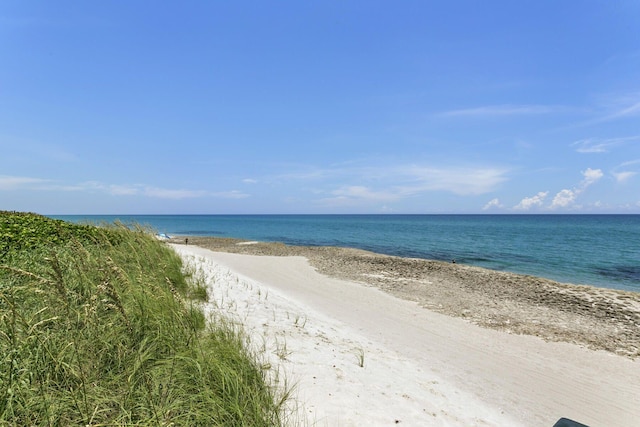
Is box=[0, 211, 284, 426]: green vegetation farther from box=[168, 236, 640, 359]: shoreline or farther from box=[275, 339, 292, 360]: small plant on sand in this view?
box=[168, 236, 640, 359]: shoreline

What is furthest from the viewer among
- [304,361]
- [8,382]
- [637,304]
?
[637,304]

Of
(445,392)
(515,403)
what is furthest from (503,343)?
(445,392)

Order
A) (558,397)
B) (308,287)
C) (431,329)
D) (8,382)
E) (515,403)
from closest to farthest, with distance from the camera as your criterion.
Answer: (8,382)
(515,403)
(558,397)
(431,329)
(308,287)

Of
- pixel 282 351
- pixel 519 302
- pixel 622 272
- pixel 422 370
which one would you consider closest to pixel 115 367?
pixel 282 351

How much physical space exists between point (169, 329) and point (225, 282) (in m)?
7.52

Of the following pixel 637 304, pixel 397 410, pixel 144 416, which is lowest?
pixel 637 304

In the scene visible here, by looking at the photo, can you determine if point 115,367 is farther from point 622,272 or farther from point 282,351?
point 622,272

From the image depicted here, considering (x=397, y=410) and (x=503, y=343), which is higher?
(x=397, y=410)

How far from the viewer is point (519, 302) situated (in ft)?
46.0

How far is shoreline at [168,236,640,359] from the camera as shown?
10375 millimetres

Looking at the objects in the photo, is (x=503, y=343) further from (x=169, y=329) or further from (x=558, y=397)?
(x=169, y=329)

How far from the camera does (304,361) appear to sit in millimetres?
5703

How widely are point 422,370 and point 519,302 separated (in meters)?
9.81

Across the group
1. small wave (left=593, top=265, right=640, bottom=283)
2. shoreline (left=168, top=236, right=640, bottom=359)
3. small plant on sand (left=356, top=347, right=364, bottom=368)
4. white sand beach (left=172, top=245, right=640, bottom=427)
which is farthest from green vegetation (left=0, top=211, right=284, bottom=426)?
small wave (left=593, top=265, right=640, bottom=283)
